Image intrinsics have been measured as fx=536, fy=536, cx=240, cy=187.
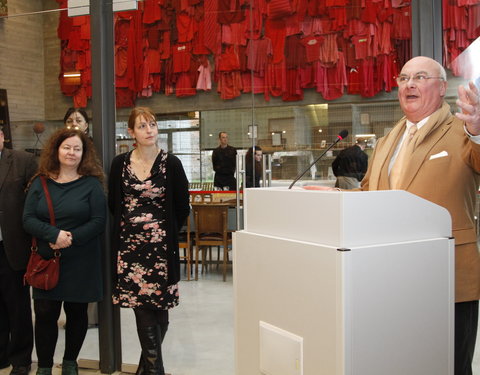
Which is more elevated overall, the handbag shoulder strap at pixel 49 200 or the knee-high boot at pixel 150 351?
the handbag shoulder strap at pixel 49 200

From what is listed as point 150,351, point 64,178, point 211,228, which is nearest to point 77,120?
point 64,178

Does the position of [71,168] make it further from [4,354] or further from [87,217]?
[4,354]

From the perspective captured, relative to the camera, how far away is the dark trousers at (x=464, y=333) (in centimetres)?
169

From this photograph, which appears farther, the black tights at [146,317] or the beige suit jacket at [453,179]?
the black tights at [146,317]

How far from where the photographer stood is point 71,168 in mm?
3035

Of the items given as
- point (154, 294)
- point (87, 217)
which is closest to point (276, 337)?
point (154, 294)

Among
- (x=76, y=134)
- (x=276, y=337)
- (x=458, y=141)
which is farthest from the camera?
(x=76, y=134)

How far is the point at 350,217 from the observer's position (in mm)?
1241

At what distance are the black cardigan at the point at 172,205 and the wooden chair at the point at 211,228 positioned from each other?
A: 0.48 m

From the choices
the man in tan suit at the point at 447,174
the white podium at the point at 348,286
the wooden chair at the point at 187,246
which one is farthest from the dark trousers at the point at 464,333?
the wooden chair at the point at 187,246

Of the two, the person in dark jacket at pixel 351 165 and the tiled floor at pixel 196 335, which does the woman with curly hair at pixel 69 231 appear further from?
the person in dark jacket at pixel 351 165

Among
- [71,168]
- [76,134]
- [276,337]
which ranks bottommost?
[276,337]

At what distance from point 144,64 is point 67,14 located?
0.58 metres

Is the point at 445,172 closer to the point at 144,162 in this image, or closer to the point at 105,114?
the point at 144,162
